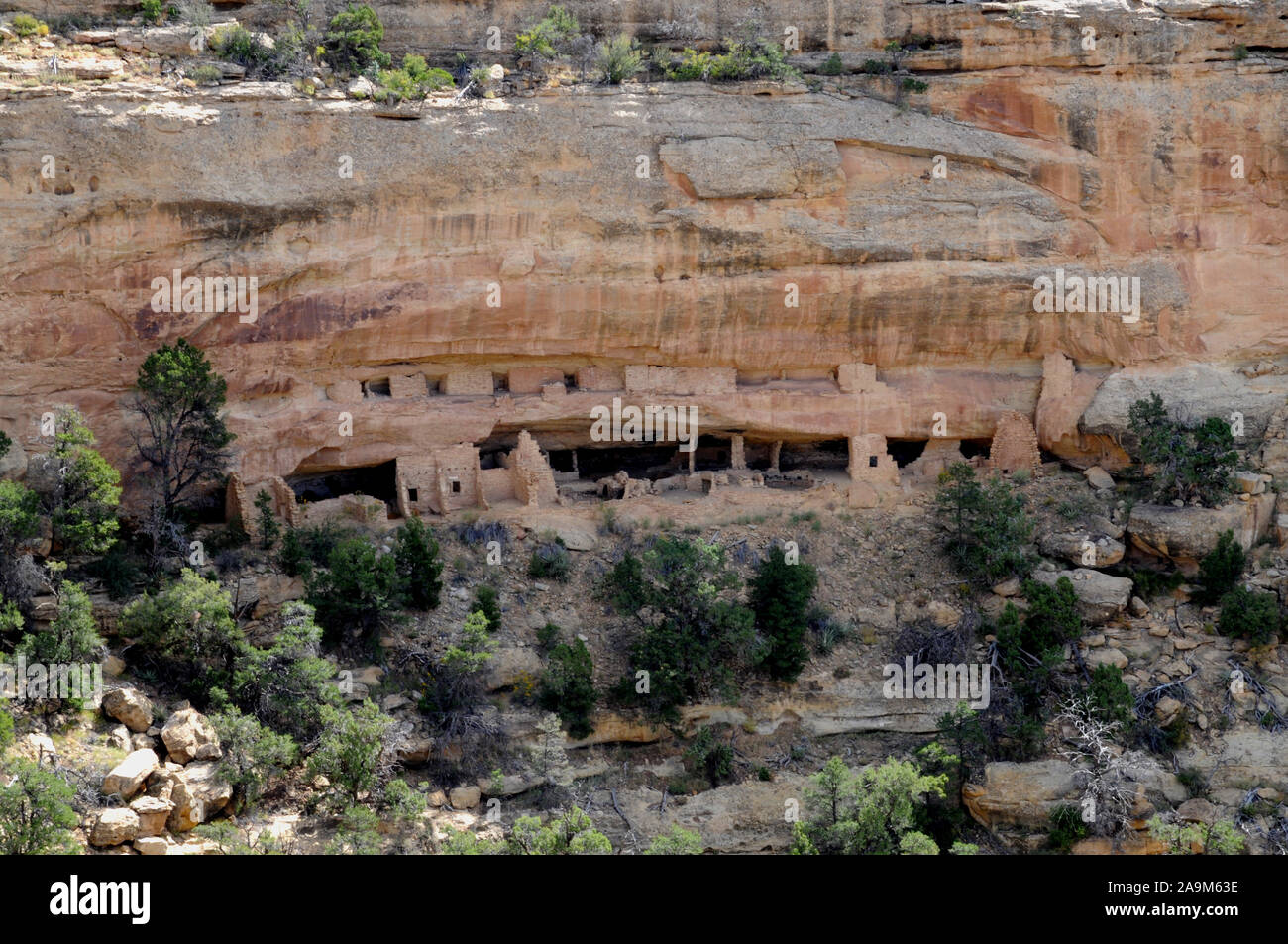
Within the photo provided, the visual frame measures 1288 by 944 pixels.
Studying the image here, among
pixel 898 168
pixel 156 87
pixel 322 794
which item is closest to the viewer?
pixel 322 794

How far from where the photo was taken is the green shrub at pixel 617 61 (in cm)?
3719

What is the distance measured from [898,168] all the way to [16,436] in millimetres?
16856

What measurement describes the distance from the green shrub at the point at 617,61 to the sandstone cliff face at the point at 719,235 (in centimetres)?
81

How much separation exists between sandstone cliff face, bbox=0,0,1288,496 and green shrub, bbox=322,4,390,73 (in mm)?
1403

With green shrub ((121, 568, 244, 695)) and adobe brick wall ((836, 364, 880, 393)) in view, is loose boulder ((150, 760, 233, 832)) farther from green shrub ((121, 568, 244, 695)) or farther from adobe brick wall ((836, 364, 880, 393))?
adobe brick wall ((836, 364, 880, 393))

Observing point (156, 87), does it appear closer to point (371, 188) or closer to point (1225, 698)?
point (371, 188)

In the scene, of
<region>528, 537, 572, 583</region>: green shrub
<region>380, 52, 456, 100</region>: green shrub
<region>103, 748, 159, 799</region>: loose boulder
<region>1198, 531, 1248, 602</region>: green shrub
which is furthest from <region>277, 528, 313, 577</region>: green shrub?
<region>1198, 531, 1248, 602</region>: green shrub

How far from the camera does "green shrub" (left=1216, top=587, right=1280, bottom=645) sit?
1330 inches

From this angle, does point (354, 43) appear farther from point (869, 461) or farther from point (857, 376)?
point (869, 461)

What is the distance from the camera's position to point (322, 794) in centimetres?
2956

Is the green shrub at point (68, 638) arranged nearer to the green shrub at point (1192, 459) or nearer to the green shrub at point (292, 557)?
the green shrub at point (292, 557)

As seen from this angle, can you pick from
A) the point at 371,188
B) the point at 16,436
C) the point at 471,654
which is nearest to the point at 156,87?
the point at 371,188

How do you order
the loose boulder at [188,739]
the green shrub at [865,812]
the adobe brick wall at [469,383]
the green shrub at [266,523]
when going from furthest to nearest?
the adobe brick wall at [469,383] → the green shrub at [266,523] → the green shrub at [865,812] → the loose boulder at [188,739]

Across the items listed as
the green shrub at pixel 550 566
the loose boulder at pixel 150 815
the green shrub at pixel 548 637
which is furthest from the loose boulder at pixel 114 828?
the green shrub at pixel 550 566
